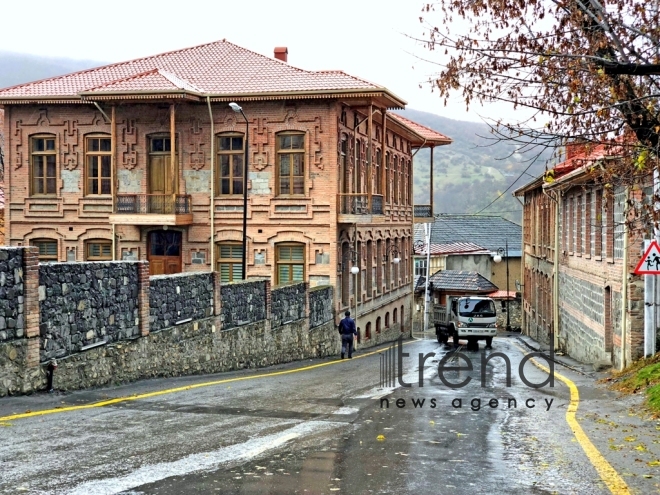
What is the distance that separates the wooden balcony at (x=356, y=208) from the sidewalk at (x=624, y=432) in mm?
14534

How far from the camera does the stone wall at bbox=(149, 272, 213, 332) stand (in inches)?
736

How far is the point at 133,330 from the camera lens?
17.7 meters

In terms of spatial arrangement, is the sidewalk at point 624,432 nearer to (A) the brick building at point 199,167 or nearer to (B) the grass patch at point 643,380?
(B) the grass patch at point 643,380

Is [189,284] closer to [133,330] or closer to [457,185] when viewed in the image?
[133,330]

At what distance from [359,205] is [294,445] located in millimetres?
23766

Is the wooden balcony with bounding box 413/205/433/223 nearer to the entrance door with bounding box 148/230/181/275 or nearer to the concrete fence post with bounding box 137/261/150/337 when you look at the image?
the entrance door with bounding box 148/230/181/275

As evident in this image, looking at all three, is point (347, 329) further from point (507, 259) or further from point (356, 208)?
point (507, 259)

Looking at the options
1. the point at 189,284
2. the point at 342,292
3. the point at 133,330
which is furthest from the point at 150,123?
the point at 133,330

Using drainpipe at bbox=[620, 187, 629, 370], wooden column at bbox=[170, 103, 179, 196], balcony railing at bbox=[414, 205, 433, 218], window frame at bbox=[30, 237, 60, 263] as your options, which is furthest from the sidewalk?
balcony railing at bbox=[414, 205, 433, 218]

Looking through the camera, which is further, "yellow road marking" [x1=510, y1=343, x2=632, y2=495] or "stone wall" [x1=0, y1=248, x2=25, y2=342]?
"stone wall" [x1=0, y1=248, x2=25, y2=342]

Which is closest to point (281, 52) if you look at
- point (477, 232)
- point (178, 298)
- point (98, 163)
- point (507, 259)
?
point (98, 163)

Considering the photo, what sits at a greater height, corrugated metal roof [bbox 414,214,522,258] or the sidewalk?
corrugated metal roof [bbox 414,214,522,258]

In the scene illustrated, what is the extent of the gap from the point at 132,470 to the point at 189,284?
1221 cm

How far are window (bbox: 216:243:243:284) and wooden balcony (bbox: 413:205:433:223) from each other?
1770 cm
